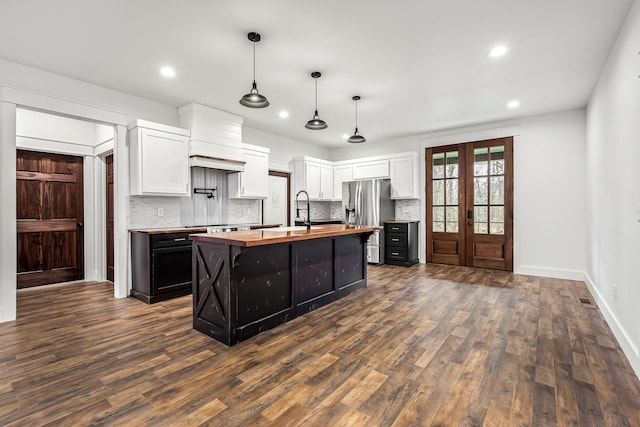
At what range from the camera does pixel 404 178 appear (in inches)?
260

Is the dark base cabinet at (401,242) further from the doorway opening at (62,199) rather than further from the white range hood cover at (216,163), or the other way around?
the doorway opening at (62,199)

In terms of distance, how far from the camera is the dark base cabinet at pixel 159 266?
156 inches

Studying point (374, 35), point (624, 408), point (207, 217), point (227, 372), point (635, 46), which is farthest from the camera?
point (207, 217)

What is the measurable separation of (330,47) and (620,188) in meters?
2.96

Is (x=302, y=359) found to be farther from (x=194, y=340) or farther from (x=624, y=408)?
(x=624, y=408)

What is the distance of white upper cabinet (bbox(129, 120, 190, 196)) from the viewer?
4.18 metres

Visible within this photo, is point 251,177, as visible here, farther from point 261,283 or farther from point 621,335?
point 621,335

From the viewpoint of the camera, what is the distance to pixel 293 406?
1.86m

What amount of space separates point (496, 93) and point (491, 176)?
1857 mm

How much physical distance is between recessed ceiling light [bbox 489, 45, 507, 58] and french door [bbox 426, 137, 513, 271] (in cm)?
279

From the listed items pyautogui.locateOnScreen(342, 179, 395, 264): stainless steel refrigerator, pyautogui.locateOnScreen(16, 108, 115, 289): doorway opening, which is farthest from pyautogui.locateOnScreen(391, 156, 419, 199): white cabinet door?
pyautogui.locateOnScreen(16, 108, 115, 289): doorway opening

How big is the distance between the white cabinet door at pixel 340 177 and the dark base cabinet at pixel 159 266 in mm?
4042

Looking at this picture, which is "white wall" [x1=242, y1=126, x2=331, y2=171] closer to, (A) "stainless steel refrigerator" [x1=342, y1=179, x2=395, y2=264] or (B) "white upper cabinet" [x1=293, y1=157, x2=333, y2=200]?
(B) "white upper cabinet" [x1=293, y1=157, x2=333, y2=200]

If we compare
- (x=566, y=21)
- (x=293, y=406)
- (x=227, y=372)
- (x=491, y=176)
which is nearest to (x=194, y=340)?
(x=227, y=372)
